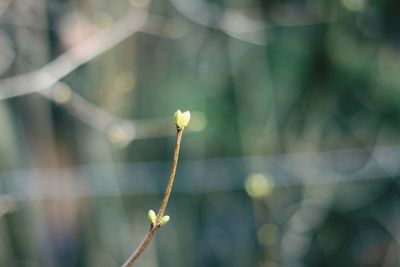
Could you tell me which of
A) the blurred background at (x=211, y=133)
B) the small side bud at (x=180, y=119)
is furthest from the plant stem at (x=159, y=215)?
the blurred background at (x=211, y=133)

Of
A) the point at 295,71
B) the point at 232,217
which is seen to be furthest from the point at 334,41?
the point at 232,217

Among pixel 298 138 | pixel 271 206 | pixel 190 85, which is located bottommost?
pixel 271 206

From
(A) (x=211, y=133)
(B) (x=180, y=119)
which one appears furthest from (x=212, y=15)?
(B) (x=180, y=119)

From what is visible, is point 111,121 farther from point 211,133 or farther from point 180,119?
point 180,119

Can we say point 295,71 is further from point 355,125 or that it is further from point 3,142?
point 3,142

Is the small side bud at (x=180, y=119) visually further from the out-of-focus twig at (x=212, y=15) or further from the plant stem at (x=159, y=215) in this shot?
the out-of-focus twig at (x=212, y=15)
